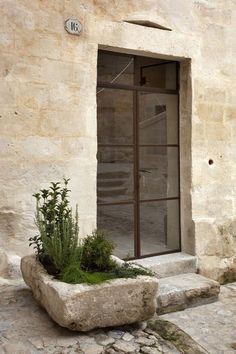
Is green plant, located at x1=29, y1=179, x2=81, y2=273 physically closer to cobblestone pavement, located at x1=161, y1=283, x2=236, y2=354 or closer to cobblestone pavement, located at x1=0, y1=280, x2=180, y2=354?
cobblestone pavement, located at x1=0, y1=280, x2=180, y2=354

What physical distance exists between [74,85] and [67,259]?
1.74m

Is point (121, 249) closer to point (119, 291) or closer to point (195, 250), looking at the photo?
point (195, 250)

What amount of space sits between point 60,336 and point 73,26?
2741 millimetres

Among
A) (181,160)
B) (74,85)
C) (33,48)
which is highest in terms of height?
(33,48)

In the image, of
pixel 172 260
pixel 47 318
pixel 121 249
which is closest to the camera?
pixel 47 318

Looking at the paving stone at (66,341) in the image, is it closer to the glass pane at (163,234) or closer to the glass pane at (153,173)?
the glass pane at (163,234)

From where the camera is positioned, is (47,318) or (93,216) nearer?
(47,318)

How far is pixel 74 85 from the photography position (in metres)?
3.84

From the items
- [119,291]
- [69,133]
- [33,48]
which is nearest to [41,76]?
[33,48]

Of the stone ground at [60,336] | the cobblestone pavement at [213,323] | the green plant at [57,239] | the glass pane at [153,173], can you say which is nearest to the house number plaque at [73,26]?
the green plant at [57,239]

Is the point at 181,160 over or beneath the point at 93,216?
over

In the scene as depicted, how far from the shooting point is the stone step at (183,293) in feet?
12.8

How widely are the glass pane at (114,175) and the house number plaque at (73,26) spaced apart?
4012 mm

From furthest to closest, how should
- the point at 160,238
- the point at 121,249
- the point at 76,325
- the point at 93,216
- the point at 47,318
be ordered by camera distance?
the point at 160,238 < the point at 121,249 < the point at 93,216 < the point at 47,318 < the point at 76,325
